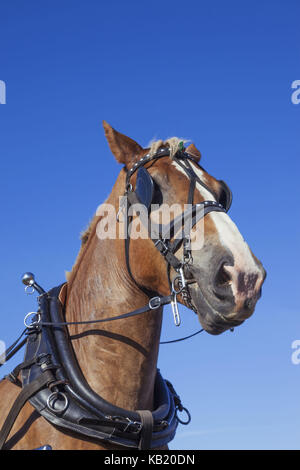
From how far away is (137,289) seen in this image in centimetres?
585

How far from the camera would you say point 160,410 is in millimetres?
5887

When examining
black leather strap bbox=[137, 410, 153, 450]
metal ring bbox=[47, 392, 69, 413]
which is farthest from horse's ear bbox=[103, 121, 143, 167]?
black leather strap bbox=[137, 410, 153, 450]

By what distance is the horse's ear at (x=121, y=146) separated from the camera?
6227 millimetres

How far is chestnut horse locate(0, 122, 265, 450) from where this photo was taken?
4996 mm

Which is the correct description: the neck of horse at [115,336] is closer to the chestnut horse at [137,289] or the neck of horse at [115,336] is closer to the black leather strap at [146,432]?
the chestnut horse at [137,289]

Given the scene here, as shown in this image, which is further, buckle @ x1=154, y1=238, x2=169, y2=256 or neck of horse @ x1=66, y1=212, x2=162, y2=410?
neck of horse @ x1=66, y1=212, x2=162, y2=410

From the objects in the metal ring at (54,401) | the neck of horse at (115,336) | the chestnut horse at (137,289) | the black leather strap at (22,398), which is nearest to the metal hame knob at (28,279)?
the chestnut horse at (137,289)

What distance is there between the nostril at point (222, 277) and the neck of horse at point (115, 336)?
1.06m

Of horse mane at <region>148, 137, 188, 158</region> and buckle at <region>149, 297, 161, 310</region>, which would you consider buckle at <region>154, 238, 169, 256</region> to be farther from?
horse mane at <region>148, 137, 188, 158</region>

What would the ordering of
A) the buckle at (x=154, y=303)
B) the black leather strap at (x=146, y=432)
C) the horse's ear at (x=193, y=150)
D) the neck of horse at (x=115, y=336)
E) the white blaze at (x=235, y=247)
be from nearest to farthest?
1. the white blaze at (x=235, y=247)
2. the black leather strap at (x=146, y=432)
3. the buckle at (x=154, y=303)
4. the neck of horse at (x=115, y=336)
5. the horse's ear at (x=193, y=150)

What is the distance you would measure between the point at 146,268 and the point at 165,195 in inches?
29.2

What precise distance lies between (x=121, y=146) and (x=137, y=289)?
62.7 inches

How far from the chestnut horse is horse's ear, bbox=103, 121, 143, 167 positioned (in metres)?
0.01
